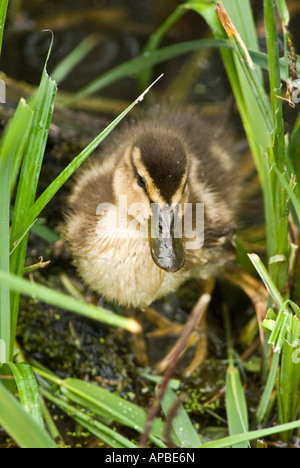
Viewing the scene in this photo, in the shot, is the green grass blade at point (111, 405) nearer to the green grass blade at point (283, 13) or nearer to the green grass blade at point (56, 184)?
the green grass blade at point (56, 184)

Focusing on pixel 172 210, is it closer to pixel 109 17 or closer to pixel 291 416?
pixel 291 416

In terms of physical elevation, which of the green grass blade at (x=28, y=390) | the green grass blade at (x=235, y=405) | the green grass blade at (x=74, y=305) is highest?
the green grass blade at (x=74, y=305)

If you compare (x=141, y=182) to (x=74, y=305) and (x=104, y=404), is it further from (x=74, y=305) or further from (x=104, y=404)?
(x=74, y=305)

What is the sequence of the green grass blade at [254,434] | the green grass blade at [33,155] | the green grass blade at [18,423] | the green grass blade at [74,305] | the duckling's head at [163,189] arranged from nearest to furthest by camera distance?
the green grass blade at [74,305] → the green grass blade at [18,423] → the green grass blade at [254,434] → the green grass blade at [33,155] → the duckling's head at [163,189]

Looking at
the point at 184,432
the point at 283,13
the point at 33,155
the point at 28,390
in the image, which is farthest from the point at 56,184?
the point at 184,432

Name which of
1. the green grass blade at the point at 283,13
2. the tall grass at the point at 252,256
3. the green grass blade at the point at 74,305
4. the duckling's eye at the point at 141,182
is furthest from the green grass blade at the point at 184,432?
the green grass blade at the point at 283,13

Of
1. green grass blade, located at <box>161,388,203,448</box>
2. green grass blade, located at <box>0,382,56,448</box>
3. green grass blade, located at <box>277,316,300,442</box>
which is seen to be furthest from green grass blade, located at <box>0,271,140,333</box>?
green grass blade, located at <box>161,388,203,448</box>
